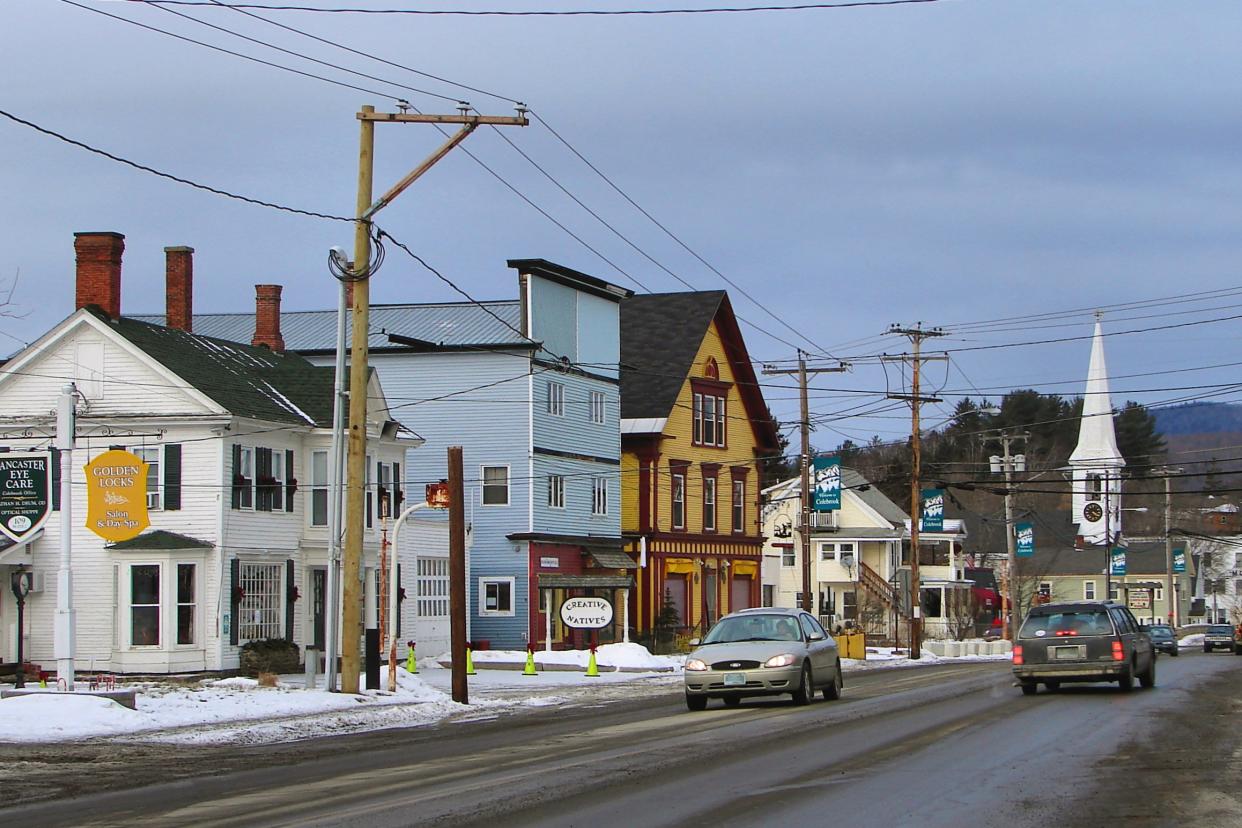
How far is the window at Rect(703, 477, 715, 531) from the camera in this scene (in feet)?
212

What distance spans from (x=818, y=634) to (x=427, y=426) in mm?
28148

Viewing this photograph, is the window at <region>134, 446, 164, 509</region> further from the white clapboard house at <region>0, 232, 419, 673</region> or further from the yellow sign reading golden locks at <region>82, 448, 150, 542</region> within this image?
the yellow sign reading golden locks at <region>82, 448, 150, 542</region>

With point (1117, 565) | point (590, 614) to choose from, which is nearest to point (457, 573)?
point (590, 614)

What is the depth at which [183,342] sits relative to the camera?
42.2 metres

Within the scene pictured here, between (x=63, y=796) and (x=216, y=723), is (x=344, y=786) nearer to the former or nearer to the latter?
(x=63, y=796)

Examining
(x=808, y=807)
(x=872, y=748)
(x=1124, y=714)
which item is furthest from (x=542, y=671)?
(x=808, y=807)

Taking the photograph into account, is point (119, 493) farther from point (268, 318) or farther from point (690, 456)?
point (690, 456)

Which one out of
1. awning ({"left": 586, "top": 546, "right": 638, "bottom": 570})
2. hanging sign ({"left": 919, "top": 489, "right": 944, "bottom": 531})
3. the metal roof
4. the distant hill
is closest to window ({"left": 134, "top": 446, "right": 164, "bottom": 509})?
the metal roof

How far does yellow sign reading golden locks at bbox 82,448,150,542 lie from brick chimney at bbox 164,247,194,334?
14.4 m

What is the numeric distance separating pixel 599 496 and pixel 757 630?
102 feet

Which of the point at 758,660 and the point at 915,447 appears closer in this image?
the point at 758,660

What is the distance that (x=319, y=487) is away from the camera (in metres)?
42.6

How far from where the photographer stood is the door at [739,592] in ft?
222

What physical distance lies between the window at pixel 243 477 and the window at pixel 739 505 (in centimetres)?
3003
